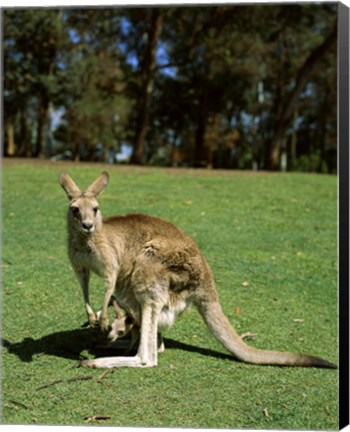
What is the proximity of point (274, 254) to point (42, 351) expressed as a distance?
8.41ft

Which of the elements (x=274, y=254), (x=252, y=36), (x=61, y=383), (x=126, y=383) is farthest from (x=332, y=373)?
(x=252, y=36)

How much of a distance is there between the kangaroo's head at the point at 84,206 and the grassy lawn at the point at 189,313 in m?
0.73

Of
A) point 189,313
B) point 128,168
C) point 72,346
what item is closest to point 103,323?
point 72,346

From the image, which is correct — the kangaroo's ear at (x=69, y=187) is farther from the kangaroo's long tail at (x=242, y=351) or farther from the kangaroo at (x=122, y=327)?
the kangaroo's long tail at (x=242, y=351)

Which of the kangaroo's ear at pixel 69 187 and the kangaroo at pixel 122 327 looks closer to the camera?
the kangaroo's ear at pixel 69 187

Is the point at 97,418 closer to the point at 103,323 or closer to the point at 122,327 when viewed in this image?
the point at 103,323

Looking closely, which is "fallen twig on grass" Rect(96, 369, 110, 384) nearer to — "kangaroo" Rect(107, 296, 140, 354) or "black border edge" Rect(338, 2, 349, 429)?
"kangaroo" Rect(107, 296, 140, 354)

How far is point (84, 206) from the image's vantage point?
3148 millimetres

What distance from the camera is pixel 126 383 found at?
314 centimetres

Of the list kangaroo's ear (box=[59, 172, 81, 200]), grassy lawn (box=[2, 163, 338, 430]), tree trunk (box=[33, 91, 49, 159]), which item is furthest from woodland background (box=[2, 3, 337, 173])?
kangaroo's ear (box=[59, 172, 81, 200])

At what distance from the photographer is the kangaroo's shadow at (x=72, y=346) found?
3.45 meters

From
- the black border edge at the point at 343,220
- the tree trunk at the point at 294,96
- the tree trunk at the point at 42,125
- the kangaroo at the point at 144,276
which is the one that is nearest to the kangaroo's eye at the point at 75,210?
the kangaroo at the point at 144,276

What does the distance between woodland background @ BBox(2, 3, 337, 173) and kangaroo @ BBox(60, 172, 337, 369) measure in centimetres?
166

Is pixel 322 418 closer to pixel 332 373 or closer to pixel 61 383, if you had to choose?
pixel 332 373
